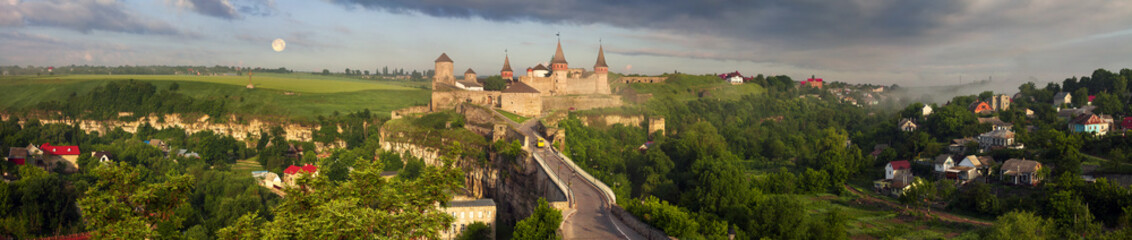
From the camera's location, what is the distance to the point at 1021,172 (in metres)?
56.5

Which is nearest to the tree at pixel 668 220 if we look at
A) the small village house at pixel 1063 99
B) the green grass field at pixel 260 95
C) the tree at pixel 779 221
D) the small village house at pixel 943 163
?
the tree at pixel 779 221

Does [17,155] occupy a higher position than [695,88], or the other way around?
[695,88]

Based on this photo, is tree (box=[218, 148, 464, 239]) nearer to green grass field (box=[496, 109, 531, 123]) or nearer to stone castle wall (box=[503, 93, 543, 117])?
green grass field (box=[496, 109, 531, 123])

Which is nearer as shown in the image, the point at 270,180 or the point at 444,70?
the point at 270,180

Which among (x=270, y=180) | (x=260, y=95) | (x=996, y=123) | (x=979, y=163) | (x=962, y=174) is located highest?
(x=260, y=95)

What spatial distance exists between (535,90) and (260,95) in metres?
48.2

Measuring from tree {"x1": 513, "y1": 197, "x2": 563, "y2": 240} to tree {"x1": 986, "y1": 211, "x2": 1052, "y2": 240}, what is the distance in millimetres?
24974

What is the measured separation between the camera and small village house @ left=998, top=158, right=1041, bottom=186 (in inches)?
2169

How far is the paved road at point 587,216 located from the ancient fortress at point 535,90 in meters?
24.0

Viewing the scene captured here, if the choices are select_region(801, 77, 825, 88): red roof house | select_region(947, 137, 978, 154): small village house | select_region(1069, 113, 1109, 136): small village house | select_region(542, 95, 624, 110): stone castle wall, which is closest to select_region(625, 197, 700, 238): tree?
select_region(947, 137, 978, 154): small village house

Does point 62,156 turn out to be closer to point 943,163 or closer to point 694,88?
point 943,163

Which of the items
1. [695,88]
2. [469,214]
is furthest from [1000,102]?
[469,214]

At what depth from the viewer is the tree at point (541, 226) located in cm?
3478

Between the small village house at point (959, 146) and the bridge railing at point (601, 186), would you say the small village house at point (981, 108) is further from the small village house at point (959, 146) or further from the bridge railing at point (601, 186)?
the bridge railing at point (601, 186)
